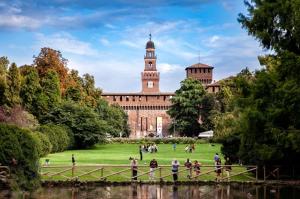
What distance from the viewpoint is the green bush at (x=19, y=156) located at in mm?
20859

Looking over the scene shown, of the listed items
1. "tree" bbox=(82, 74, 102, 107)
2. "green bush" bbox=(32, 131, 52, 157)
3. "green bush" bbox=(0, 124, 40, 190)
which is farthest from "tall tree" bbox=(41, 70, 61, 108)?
"green bush" bbox=(0, 124, 40, 190)

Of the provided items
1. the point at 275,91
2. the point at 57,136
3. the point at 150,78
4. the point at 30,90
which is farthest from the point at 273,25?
the point at 150,78

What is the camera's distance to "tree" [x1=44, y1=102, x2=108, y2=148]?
59969 mm

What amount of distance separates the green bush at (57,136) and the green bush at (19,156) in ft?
91.8

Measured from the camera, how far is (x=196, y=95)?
90688mm

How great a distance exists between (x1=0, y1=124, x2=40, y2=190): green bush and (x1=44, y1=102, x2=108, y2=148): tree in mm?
37481

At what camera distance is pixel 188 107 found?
90.0 meters

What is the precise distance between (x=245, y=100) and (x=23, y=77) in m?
40.2

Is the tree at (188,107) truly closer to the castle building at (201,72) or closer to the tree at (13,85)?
the castle building at (201,72)

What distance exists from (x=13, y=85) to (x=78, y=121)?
7478 millimetres

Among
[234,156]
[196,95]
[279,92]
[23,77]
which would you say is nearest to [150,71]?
[196,95]

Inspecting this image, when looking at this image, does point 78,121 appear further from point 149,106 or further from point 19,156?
point 149,106

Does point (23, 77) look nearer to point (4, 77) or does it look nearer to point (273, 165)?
point (4, 77)

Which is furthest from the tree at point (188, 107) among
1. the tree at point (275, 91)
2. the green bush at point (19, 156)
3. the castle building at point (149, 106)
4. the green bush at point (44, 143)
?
the green bush at point (19, 156)
